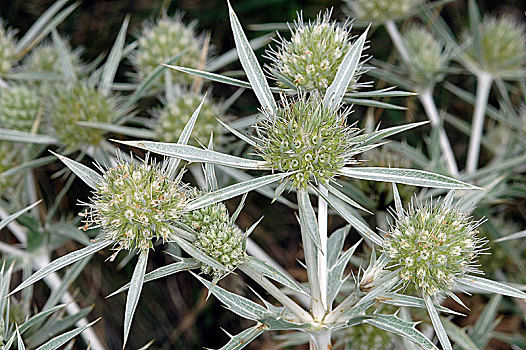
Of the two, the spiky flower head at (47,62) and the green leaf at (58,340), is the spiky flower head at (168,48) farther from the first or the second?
the green leaf at (58,340)

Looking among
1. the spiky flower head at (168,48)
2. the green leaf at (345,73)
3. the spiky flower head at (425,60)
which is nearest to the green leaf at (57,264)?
the green leaf at (345,73)

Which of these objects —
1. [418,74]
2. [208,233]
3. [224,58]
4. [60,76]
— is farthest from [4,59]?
[418,74]

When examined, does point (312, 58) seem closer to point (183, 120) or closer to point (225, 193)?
point (225, 193)

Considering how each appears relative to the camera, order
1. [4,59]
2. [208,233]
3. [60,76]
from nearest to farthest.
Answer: [208,233], [60,76], [4,59]

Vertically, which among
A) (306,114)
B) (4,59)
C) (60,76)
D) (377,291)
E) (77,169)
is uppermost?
(4,59)

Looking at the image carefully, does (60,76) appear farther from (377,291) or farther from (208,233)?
(377,291)

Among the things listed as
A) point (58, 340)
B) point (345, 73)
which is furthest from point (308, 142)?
point (58, 340)
